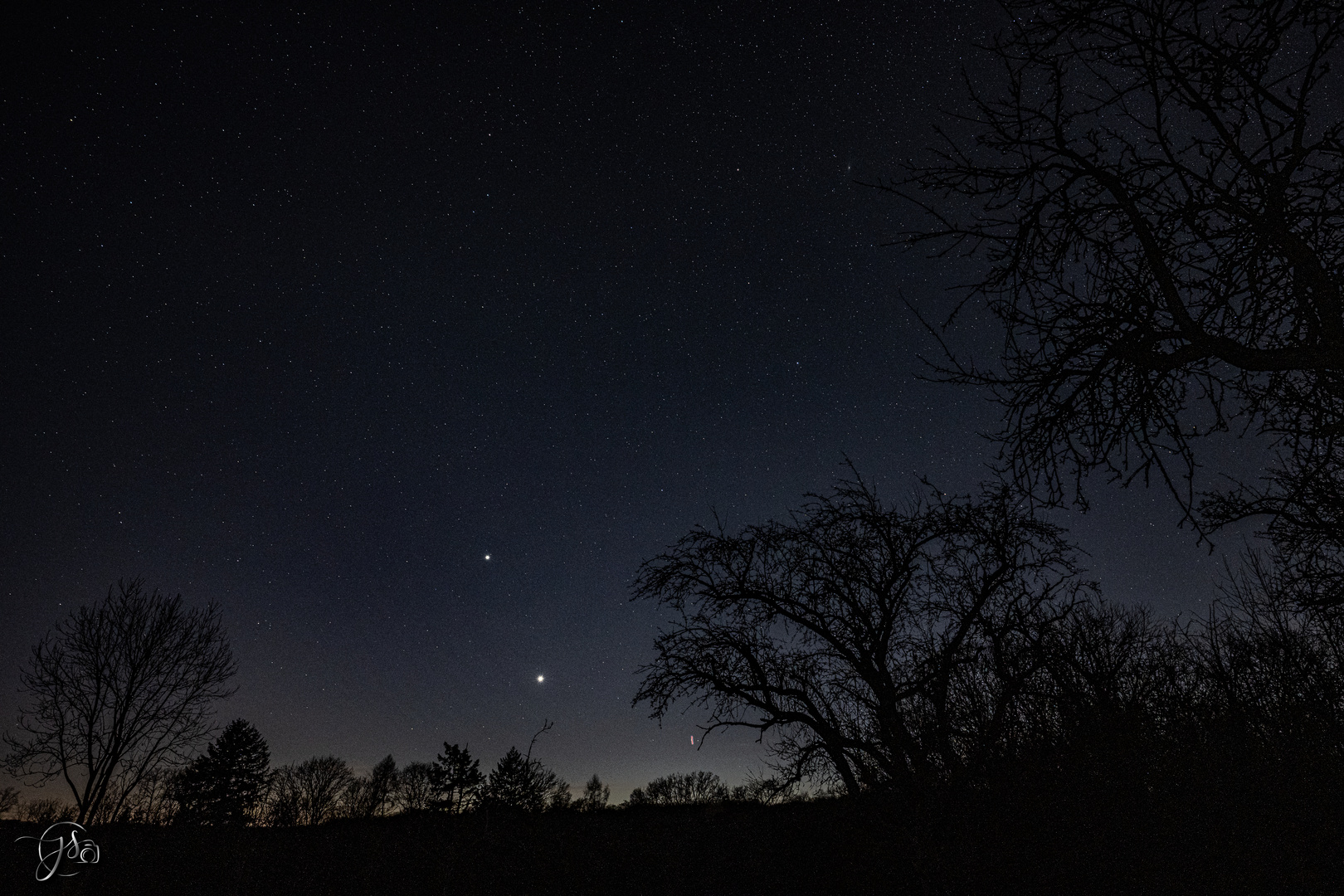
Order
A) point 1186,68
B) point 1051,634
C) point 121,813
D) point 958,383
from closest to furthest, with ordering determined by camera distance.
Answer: point 1186,68 → point 958,383 → point 1051,634 → point 121,813

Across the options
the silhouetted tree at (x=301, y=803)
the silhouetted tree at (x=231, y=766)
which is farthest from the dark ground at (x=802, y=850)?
the silhouetted tree at (x=231, y=766)

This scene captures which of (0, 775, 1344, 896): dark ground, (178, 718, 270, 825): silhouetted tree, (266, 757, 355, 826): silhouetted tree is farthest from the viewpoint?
(178, 718, 270, 825): silhouetted tree

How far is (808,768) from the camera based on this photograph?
269 inches

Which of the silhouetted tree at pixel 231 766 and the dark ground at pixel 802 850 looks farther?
the silhouetted tree at pixel 231 766

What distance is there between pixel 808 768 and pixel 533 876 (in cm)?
513

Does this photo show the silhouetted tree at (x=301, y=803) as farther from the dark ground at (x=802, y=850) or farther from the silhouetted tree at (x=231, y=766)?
the silhouetted tree at (x=231, y=766)

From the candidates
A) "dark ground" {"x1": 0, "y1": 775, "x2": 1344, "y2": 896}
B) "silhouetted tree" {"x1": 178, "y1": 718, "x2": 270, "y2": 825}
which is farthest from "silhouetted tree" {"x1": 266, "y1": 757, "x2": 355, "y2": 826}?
"silhouetted tree" {"x1": 178, "y1": 718, "x2": 270, "y2": 825}

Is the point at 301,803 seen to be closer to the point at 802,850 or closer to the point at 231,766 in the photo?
the point at 802,850

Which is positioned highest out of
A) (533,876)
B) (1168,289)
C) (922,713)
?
(1168,289)

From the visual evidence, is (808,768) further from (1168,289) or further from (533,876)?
(1168,289)

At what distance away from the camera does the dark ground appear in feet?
14.5

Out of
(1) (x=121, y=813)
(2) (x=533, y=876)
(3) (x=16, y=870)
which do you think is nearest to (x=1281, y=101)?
(2) (x=533, y=876)

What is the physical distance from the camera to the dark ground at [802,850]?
4426 mm

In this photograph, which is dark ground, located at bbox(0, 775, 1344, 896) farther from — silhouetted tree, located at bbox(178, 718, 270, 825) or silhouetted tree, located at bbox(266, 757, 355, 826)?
silhouetted tree, located at bbox(178, 718, 270, 825)
